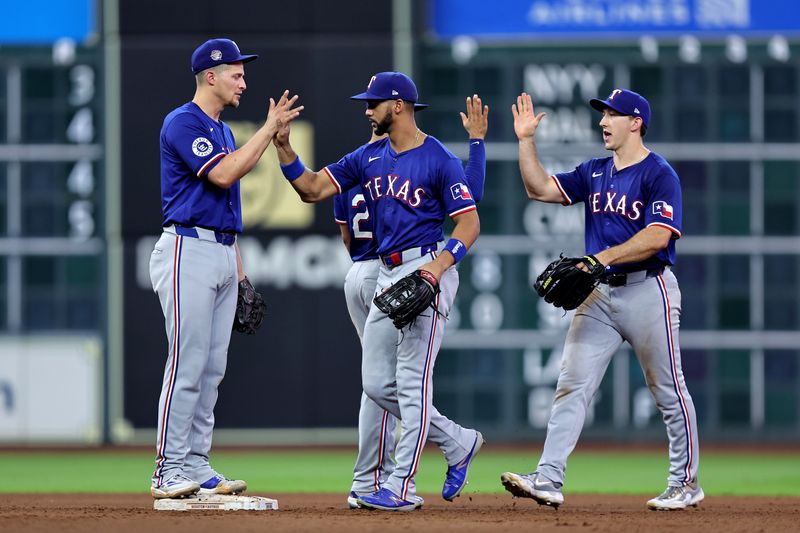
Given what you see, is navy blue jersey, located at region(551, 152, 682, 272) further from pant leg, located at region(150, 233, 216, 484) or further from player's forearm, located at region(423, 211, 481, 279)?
pant leg, located at region(150, 233, 216, 484)

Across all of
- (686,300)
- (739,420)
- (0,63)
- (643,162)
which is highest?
(0,63)

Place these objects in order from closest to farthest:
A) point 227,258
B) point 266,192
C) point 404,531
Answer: point 404,531 < point 227,258 < point 266,192

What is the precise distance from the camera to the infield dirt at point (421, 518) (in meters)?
6.02

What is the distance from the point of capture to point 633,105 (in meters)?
7.21

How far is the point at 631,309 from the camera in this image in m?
7.07

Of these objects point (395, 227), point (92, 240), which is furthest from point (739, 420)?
point (395, 227)

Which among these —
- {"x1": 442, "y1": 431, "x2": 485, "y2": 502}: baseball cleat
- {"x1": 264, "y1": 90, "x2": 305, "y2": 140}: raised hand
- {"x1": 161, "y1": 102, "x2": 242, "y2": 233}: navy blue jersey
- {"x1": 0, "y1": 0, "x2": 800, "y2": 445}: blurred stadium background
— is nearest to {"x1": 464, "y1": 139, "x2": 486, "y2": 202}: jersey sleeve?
{"x1": 264, "y1": 90, "x2": 305, "y2": 140}: raised hand

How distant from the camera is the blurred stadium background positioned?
41.3 feet

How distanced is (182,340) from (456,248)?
51.6 inches

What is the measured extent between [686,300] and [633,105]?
5.67 m

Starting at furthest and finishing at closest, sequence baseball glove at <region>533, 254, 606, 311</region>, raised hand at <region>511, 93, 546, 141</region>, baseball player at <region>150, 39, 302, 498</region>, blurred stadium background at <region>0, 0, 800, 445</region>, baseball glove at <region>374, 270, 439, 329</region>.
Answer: blurred stadium background at <region>0, 0, 800, 445</region>, raised hand at <region>511, 93, 546, 141</region>, baseball glove at <region>533, 254, 606, 311</region>, baseball player at <region>150, 39, 302, 498</region>, baseball glove at <region>374, 270, 439, 329</region>

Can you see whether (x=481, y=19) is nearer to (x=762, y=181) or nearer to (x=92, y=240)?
(x=762, y=181)

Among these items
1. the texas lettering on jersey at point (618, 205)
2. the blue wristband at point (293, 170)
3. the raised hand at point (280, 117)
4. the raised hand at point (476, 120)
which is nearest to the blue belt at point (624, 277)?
the texas lettering on jersey at point (618, 205)

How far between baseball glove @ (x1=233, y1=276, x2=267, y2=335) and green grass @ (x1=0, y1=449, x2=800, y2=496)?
7.11ft
